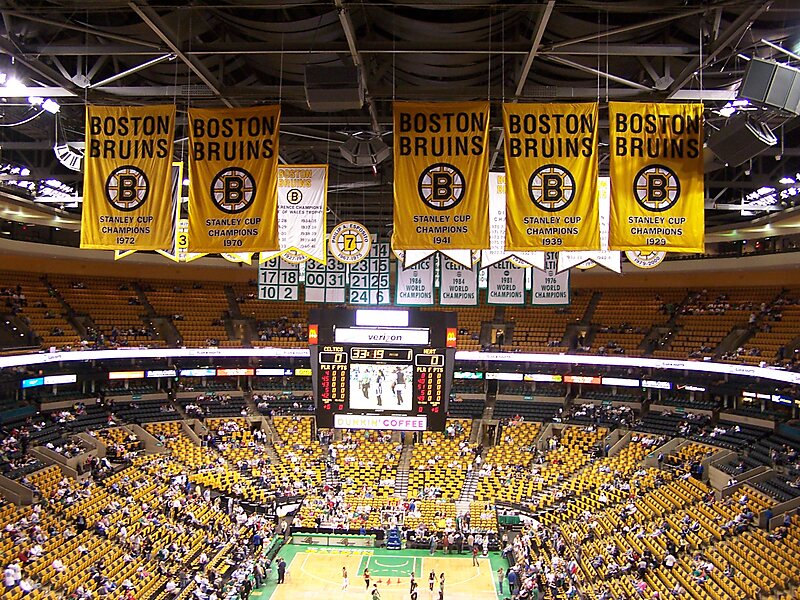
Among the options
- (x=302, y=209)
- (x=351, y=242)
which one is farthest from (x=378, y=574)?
(x=302, y=209)

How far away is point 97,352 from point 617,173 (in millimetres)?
27577

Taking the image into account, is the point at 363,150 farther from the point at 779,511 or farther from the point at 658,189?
the point at 779,511

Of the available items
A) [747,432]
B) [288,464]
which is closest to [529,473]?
[747,432]

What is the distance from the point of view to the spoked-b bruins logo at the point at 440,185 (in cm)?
1048

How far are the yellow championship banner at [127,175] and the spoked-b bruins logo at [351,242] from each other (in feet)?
22.7

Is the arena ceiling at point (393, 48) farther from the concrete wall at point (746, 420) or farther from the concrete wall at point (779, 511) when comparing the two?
the concrete wall at point (746, 420)

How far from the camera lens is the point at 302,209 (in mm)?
15031

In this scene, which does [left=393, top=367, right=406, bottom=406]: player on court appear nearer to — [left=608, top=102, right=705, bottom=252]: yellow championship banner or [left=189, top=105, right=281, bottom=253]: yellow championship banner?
[left=189, top=105, right=281, bottom=253]: yellow championship banner

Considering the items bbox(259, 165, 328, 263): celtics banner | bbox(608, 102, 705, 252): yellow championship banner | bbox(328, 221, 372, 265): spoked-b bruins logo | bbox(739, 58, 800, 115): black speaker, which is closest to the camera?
bbox(739, 58, 800, 115): black speaker

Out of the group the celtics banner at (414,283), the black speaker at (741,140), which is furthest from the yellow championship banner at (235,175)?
the celtics banner at (414,283)

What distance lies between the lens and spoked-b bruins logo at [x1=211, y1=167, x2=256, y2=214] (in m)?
10.6

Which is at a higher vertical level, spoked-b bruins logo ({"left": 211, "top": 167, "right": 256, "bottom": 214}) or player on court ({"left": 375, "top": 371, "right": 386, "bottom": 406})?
spoked-b bruins logo ({"left": 211, "top": 167, "right": 256, "bottom": 214})


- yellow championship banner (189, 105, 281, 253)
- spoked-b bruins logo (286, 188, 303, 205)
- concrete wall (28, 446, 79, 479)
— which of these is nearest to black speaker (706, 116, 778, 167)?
yellow championship banner (189, 105, 281, 253)

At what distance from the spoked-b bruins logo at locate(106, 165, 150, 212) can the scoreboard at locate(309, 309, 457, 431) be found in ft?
19.4
